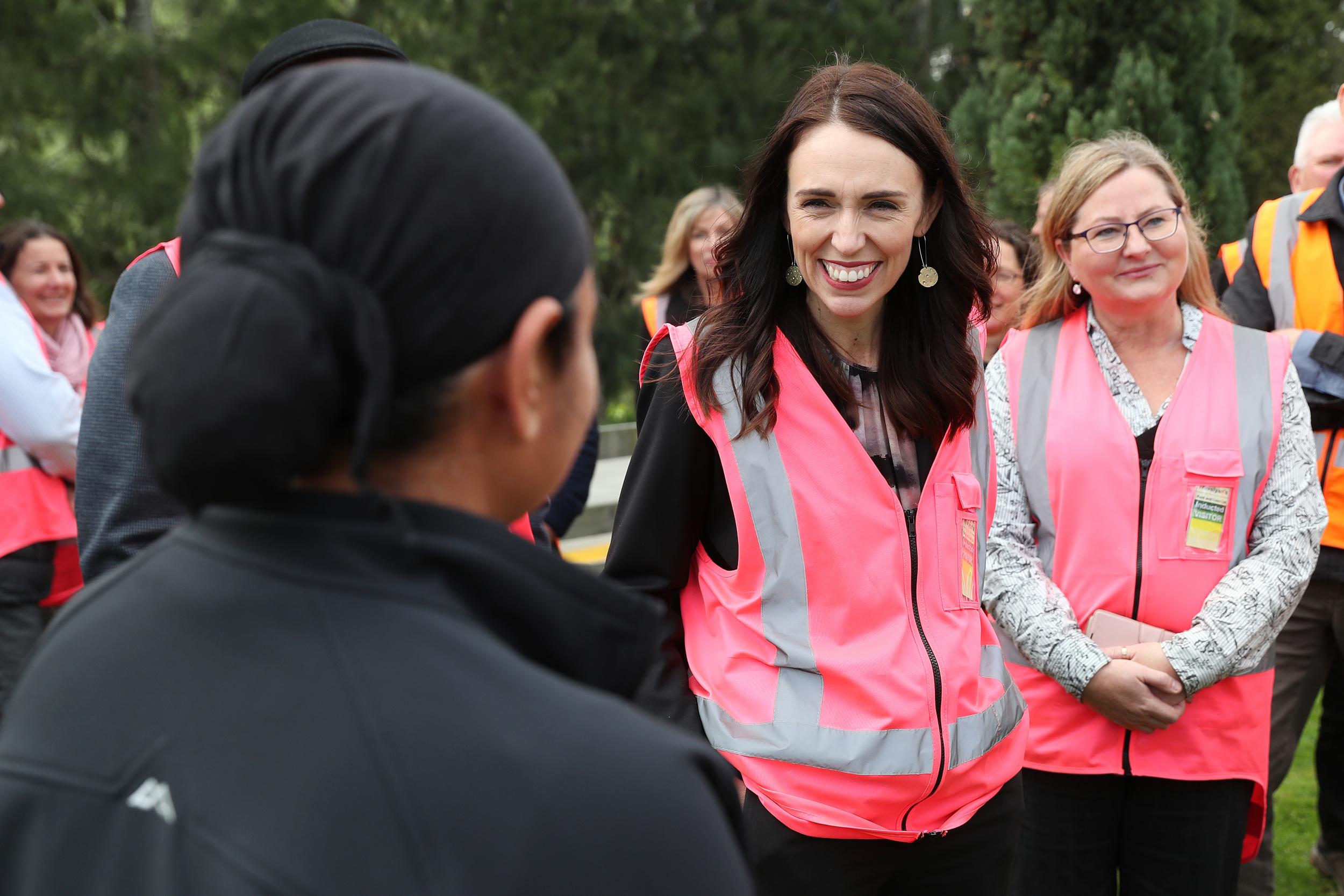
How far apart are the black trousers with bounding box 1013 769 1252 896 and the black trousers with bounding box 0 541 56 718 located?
3007 mm

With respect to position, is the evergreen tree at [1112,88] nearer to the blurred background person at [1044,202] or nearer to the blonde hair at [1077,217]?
the blurred background person at [1044,202]

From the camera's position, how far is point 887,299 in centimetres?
252

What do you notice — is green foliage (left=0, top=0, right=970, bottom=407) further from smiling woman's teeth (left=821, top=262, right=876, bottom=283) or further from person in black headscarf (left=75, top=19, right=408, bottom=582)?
person in black headscarf (left=75, top=19, right=408, bottom=582)

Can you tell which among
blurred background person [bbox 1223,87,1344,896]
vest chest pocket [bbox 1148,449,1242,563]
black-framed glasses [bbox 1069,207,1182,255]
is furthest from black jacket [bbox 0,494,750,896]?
blurred background person [bbox 1223,87,1344,896]

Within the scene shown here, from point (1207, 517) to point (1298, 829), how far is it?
2549mm

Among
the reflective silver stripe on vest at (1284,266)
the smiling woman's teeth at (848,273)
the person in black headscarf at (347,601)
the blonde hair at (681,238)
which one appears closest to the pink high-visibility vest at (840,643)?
the smiling woman's teeth at (848,273)

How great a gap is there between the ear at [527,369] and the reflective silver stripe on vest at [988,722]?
1.40 metres

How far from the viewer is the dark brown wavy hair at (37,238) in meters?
5.11

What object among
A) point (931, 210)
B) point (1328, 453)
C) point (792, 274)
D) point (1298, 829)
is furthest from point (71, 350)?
point (1298, 829)

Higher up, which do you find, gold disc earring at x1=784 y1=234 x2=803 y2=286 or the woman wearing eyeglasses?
gold disc earring at x1=784 y1=234 x2=803 y2=286

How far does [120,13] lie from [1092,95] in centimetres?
722

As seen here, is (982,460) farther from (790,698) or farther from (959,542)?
(790,698)

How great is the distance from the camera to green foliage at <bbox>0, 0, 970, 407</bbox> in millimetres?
8891

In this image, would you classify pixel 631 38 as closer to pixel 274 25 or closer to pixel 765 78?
pixel 765 78
